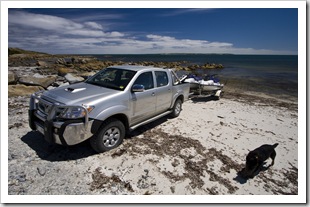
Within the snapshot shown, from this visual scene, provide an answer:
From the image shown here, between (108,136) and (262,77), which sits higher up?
(262,77)

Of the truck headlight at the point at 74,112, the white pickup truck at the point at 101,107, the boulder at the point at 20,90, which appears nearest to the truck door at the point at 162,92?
the white pickup truck at the point at 101,107

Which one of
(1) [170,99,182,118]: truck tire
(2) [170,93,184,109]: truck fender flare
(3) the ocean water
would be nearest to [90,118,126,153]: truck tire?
(2) [170,93,184,109]: truck fender flare

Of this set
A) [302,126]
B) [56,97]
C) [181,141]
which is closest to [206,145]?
[181,141]

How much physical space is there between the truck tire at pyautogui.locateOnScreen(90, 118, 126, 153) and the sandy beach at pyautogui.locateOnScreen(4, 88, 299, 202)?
0.17m

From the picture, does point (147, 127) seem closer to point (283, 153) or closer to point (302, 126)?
point (283, 153)

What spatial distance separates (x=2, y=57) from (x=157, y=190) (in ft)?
17.9

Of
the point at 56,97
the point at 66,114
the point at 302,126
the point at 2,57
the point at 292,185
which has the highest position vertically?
the point at 2,57

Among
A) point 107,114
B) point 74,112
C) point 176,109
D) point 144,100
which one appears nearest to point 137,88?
point 144,100

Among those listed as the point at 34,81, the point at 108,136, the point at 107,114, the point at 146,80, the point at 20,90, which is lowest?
the point at 108,136

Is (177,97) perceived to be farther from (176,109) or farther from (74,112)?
(74,112)

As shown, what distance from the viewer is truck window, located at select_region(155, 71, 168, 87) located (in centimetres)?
527

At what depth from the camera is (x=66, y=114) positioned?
3.31 metres

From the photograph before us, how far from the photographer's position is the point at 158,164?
12.3 ft

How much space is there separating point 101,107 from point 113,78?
131cm
